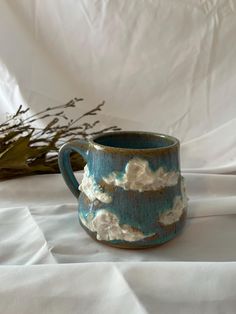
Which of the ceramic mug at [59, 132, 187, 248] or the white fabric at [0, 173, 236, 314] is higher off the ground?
the ceramic mug at [59, 132, 187, 248]

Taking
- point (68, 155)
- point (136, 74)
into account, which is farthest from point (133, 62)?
point (68, 155)

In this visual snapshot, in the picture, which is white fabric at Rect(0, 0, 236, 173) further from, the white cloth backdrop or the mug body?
the mug body

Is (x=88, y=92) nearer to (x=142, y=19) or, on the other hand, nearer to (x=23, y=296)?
(x=142, y=19)

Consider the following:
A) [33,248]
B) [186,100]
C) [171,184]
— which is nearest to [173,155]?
[171,184]

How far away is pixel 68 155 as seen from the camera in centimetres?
38

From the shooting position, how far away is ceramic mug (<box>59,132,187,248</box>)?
0.32 metres

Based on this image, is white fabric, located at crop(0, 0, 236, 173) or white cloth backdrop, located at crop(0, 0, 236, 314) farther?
white fabric, located at crop(0, 0, 236, 173)

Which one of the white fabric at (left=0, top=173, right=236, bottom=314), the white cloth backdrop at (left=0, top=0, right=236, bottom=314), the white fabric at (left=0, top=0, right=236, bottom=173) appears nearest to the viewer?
the white fabric at (left=0, top=173, right=236, bottom=314)

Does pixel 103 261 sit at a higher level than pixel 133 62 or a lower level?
lower

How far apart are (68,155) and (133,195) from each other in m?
0.09

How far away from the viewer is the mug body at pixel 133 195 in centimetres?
32

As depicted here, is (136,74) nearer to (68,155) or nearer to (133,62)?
(133,62)

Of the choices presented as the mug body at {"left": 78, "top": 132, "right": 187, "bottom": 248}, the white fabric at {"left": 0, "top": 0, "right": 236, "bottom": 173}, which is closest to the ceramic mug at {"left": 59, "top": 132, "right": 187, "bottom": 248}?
the mug body at {"left": 78, "top": 132, "right": 187, "bottom": 248}

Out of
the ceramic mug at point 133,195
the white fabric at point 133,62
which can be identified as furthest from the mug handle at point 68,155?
the white fabric at point 133,62
